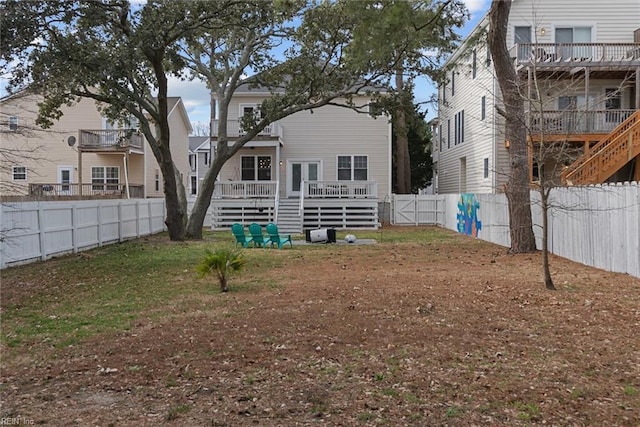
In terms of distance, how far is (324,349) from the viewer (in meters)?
5.60

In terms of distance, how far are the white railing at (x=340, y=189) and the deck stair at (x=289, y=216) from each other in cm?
87

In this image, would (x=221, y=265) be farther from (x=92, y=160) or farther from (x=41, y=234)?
(x=92, y=160)

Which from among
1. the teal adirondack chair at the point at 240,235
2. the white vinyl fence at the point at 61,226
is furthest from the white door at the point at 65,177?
the teal adirondack chair at the point at 240,235

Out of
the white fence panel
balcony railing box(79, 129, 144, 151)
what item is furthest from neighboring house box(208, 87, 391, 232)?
balcony railing box(79, 129, 144, 151)

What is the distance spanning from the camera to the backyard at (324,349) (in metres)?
4.05

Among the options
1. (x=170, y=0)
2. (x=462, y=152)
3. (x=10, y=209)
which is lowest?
(x=10, y=209)

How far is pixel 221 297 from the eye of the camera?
27.6 feet

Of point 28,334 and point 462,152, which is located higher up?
point 462,152

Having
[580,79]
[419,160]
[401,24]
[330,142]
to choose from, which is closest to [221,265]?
[401,24]

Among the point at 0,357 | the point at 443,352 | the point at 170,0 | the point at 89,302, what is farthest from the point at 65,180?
the point at 443,352

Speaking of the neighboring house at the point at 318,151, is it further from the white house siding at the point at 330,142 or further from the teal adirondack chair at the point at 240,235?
the teal adirondack chair at the point at 240,235

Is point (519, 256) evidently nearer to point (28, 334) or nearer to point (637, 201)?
point (637, 201)

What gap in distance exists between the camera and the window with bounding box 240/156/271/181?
28.2 meters

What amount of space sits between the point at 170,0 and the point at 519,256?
11376 mm
